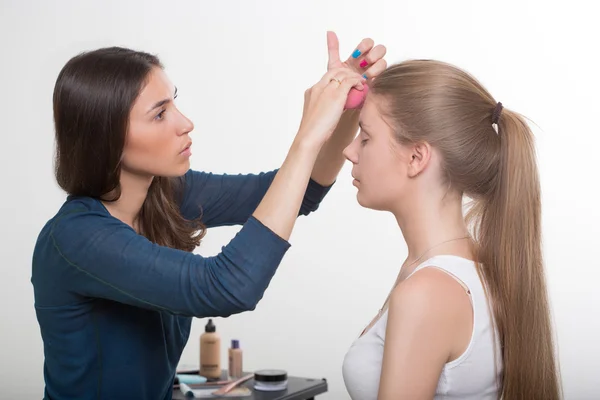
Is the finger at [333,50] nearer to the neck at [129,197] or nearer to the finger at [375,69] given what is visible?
the finger at [375,69]

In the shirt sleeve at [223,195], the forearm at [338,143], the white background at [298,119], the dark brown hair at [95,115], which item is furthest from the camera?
the white background at [298,119]

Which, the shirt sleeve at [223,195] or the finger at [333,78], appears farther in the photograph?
the shirt sleeve at [223,195]

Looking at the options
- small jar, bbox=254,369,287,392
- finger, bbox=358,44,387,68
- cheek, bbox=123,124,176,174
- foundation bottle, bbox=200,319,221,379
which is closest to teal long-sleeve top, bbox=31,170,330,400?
cheek, bbox=123,124,176,174

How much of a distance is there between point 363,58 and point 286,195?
43 centimetres

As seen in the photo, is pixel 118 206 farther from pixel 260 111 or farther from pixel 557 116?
pixel 557 116

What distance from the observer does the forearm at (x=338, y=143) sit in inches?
62.6

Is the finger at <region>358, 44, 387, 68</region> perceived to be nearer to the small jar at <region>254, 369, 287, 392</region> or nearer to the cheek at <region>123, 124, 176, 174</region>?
the cheek at <region>123, 124, 176, 174</region>

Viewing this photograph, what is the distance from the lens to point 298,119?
300 cm

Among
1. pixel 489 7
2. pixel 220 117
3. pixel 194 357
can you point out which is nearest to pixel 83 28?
pixel 220 117

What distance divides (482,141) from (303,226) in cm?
170

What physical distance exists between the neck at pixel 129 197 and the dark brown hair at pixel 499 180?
1.72 ft

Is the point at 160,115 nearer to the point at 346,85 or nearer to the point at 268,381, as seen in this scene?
the point at 346,85

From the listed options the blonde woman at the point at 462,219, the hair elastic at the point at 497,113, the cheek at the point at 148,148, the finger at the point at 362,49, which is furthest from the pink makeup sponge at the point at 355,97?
the cheek at the point at 148,148

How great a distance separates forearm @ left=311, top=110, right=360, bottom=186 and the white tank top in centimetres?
43
